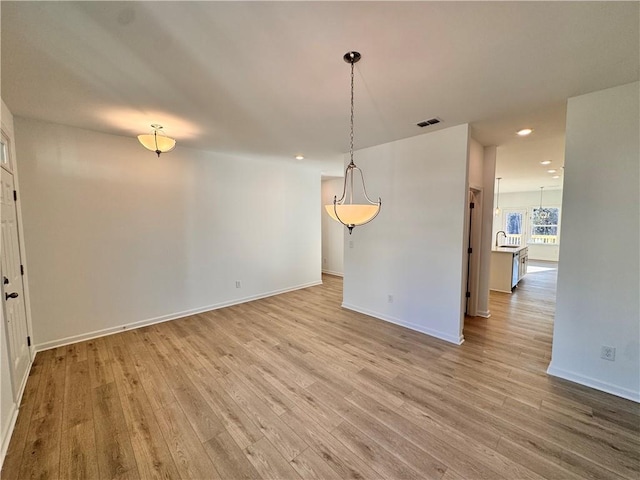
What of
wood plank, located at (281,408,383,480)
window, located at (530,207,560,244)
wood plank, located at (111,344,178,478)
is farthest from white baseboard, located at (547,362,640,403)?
window, located at (530,207,560,244)

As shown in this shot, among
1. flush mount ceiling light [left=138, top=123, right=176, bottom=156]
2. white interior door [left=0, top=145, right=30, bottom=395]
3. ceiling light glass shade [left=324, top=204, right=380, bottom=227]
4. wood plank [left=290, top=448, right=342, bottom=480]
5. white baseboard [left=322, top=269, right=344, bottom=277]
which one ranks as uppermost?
flush mount ceiling light [left=138, top=123, right=176, bottom=156]

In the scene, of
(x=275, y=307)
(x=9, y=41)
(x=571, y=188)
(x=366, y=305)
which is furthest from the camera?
(x=275, y=307)

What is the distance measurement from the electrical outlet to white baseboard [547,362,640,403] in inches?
9.5

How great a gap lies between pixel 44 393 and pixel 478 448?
377 cm

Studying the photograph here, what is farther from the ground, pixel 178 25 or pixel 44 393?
pixel 178 25

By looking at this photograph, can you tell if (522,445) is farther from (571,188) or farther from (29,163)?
(29,163)

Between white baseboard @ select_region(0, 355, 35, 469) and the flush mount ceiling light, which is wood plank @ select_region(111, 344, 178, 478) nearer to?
white baseboard @ select_region(0, 355, 35, 469)

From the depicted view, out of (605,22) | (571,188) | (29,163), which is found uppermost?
(605,22)

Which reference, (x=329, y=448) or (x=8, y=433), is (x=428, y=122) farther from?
(x=8, y=433)

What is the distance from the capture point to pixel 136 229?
12.6 feet

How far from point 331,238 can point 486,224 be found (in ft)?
14.2

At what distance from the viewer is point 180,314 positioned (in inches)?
171

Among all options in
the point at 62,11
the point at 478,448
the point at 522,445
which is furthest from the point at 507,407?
the point at 62,11

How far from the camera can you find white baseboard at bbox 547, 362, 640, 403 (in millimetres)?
2324
